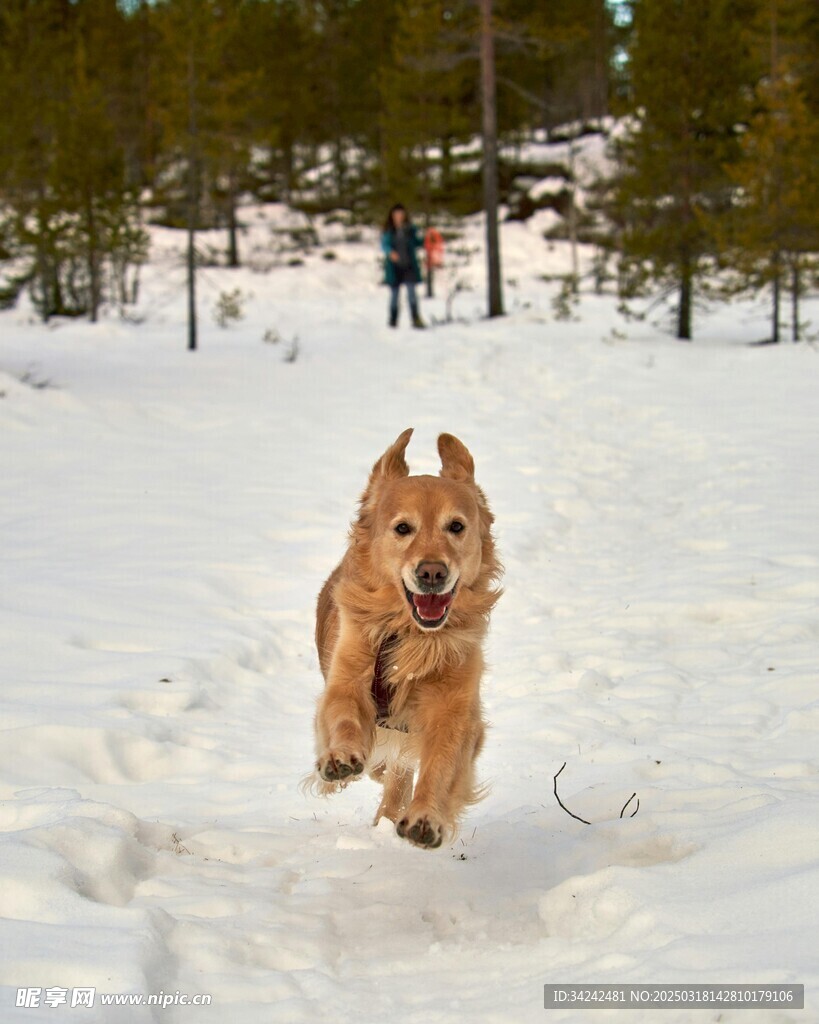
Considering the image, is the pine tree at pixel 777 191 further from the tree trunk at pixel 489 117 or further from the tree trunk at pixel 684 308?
the tree trunk at pixel 489 117

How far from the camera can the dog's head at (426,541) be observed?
3.91m

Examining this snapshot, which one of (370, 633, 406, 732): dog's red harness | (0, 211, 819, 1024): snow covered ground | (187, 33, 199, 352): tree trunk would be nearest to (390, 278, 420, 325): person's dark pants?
(187, 33, 199, 352): tree trunk

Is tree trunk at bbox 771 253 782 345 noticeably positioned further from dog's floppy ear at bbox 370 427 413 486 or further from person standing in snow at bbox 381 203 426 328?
dog's floppy ear at bbox 370 427 413 486

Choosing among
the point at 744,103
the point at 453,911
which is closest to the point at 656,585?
the point at 453,911

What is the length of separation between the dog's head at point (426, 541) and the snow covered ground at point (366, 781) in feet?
3.23

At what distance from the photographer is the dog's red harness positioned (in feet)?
13.6

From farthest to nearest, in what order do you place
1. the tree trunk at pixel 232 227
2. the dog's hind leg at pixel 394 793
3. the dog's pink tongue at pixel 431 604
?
the tree trunk at pixel 232 227, the dog's hind leg at pixel 394 793, the dog's pink tongue at pixel 431 604

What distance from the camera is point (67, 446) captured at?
35.3 ft

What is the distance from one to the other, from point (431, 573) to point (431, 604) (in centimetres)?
17

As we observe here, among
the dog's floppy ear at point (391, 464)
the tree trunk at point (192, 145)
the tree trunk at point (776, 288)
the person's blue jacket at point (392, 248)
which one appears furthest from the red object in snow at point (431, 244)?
the dog's floppy ear at point (391, 464)

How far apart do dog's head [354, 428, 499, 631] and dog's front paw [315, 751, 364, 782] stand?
24.5 inches

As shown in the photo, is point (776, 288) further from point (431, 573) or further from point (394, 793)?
point (431, 573)

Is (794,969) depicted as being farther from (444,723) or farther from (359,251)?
(359,251)

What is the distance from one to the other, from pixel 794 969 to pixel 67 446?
9711 mm
